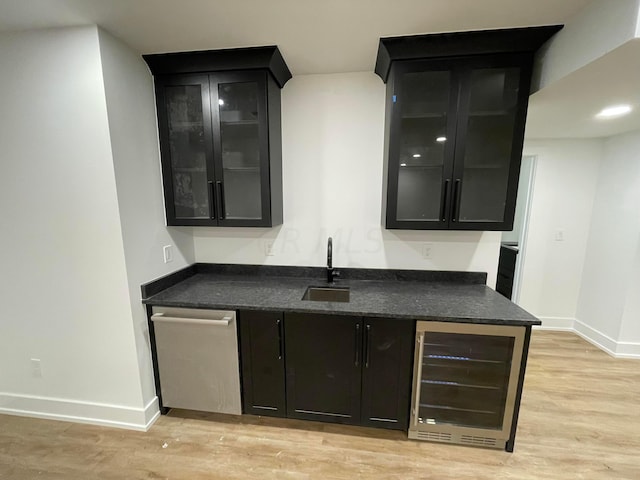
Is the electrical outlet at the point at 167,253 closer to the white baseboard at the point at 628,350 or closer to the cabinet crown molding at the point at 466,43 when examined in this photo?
the cabinet crown molding at the point at 466,43

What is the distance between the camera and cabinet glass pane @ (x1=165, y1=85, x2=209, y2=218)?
1906mm

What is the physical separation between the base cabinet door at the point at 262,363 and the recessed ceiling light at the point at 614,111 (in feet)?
9.33

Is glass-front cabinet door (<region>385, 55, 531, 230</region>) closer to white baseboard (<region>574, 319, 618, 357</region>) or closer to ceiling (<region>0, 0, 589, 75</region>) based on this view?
ceiling (<region>0, 0, 589, 75</region>)

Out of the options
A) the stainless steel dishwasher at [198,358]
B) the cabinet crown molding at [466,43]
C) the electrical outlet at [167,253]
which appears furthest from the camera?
the electrical outlet at [167,253]

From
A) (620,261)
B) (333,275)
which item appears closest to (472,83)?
(333,275)

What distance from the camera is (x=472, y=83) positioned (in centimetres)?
167

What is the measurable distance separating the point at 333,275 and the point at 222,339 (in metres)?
0.98

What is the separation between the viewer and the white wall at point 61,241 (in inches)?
61.5

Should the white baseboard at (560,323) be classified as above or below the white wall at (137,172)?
below

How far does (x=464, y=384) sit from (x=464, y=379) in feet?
0.11

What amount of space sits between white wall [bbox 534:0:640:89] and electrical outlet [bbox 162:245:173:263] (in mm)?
2771

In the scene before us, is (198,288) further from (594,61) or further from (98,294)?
(594,61)

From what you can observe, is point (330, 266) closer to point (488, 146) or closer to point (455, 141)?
point (455, 141)

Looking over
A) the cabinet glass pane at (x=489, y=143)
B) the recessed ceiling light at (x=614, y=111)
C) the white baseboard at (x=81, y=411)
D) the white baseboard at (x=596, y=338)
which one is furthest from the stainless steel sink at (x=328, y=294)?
the white baseboard at (x=596, y=338)
